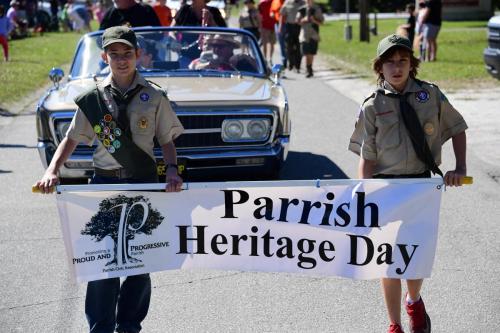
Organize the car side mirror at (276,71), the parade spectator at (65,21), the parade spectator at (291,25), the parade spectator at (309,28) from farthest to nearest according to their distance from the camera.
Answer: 1. the parade spectator at (65,21)
2. the parade spectator at (291,25)
3. the parade spectator at (309,28)
4. the car side mirror at (276,71)

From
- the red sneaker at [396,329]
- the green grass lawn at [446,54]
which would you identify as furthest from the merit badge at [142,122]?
the green grass lawn at [446,54]

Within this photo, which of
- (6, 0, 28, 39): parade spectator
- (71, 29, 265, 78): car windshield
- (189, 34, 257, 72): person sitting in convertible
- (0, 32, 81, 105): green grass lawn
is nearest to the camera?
(71, 29, 265, 78): car windshield

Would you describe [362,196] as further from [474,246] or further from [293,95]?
[293,95]

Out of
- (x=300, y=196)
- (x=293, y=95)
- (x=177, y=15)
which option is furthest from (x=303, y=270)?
(x=293, y=95)

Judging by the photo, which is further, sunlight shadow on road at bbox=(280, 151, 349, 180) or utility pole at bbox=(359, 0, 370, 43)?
utility pole at bbox=(359, 0, 370, 43)

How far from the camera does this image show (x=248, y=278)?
19.7 ft

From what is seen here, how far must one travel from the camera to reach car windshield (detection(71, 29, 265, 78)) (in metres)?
8.88

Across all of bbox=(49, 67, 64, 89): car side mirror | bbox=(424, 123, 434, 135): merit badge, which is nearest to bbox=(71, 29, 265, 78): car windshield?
bbox=(49, 67, 64, 89): car side mirror

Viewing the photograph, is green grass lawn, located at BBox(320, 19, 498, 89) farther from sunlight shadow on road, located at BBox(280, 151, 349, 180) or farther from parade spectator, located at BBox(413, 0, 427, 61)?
sunlight shadow on road, located at BBox(280, 151, 349, 180)

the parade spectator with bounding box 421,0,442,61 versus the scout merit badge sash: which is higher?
the scout merit badge sash

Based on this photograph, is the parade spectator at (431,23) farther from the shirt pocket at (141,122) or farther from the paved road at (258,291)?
the shirt pocket at (141,122)

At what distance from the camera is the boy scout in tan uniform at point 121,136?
446cm

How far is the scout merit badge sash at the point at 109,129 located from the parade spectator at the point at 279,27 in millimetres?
16117

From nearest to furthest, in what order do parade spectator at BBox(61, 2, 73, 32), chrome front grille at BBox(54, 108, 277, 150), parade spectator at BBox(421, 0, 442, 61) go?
chrome front grille at BBox(54, 108, 277, 150) → parade spectator at BBox(421, 0, 442, 61) → parade spectator at BBox(61, 2, 73, 32)
